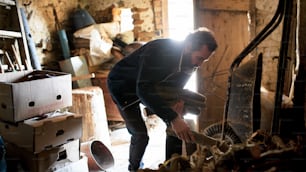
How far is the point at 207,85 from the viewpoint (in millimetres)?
2273

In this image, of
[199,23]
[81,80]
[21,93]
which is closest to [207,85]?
[199,23]

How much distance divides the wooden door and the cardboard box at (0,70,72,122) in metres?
1.04

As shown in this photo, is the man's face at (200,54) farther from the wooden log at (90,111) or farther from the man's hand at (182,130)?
the wooden log at (90,111)

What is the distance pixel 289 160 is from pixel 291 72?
3.02 feet

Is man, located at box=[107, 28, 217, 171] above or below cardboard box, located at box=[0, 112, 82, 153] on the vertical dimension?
above

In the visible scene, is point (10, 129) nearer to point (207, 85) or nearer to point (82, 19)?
point (207, 85)

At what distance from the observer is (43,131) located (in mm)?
2219

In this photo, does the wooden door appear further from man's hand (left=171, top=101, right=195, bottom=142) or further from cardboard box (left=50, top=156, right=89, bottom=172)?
cardboard box (left=50, top=156, right=89, bottom=172)

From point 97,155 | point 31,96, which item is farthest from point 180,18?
point 31,96

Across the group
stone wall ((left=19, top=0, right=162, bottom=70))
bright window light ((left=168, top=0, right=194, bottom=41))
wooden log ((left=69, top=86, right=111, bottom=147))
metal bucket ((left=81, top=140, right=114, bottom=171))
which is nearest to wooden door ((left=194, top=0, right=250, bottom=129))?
metal bucket ((left=81, top=140, right=114, bottom=171))

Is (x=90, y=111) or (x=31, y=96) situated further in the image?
(x=90, y=111)

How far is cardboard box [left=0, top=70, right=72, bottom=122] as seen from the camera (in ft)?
7.27

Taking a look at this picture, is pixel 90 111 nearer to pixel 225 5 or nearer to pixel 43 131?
pixel 43 131

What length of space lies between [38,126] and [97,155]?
38.5 inches
